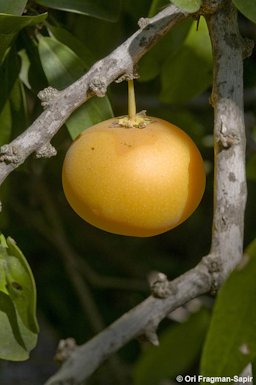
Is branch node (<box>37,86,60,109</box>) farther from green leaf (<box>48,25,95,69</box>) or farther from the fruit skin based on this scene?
green leaf (<box>48,25,95,69</box>)

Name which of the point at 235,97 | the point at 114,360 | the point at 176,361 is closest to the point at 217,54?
the point at 235,97

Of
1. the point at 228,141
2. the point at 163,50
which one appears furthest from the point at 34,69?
the point at 228,141

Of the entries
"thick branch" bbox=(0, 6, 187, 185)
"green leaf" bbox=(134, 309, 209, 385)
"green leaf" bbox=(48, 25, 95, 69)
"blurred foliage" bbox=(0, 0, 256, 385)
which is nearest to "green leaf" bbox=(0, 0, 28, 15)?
"blurred foliage" bbox=(0, 0, 256, 385)

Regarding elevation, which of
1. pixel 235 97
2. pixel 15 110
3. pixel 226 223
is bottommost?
pixel 226 223

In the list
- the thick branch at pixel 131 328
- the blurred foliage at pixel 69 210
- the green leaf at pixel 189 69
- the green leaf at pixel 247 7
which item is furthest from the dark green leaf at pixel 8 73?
the thick branch at pixel 131 328

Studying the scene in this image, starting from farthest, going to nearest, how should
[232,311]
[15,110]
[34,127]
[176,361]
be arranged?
[176,361] → [15,110] → [34,127] → [232,311]

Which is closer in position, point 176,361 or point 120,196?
point 120,196

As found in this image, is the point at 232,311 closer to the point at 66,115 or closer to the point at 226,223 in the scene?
the point at 226,223

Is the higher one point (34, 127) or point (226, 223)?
point (34, 127)
